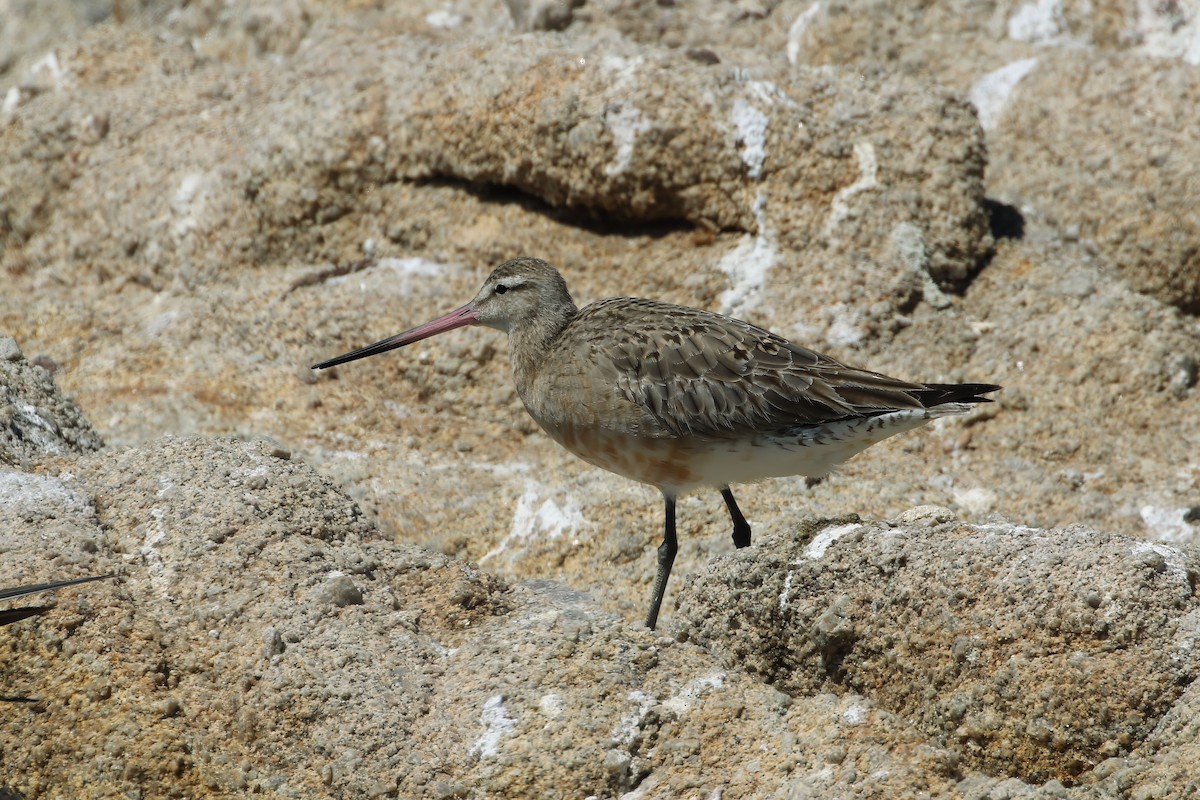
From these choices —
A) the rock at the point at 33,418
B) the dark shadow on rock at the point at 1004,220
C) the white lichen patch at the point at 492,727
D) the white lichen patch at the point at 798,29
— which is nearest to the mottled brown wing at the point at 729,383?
the white lichen patch at the point at 492,727

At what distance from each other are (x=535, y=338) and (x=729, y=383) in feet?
3.24

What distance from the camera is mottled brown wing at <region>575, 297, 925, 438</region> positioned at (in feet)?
17.1

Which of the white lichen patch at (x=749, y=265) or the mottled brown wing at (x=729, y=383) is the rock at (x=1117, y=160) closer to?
the white lichen patch at (x=749, y=265)

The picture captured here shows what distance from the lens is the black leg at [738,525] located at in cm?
543

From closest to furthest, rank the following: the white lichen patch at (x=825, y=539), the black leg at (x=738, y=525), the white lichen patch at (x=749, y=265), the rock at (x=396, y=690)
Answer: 1. the rock at (x=396, y=690)
2. the white lichen patch at (x=825, y=539)
3. the black leg at (x=738, y=525)
4. the white lichen patch at (x=749, y=265)

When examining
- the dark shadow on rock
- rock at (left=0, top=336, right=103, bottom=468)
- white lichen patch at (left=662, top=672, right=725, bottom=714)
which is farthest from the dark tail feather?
rock at (left=0, top=336, right=103, bottom=468)

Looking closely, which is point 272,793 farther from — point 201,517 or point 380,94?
point 380,94

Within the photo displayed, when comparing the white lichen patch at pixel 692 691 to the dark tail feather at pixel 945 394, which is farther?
the dark tail feather at pixel 945 394

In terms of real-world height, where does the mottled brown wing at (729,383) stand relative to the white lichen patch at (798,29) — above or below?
below

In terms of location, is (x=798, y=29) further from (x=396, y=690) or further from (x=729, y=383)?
(x=396, y=690)

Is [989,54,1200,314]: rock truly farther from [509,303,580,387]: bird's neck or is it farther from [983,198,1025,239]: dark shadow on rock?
[509,303,580,387]: bird's neck

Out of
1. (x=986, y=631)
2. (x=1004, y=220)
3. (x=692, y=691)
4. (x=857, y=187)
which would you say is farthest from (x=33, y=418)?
(x=1004, y=220)

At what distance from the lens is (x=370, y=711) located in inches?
160

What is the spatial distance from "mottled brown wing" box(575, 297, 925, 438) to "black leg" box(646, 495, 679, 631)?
0.48m
